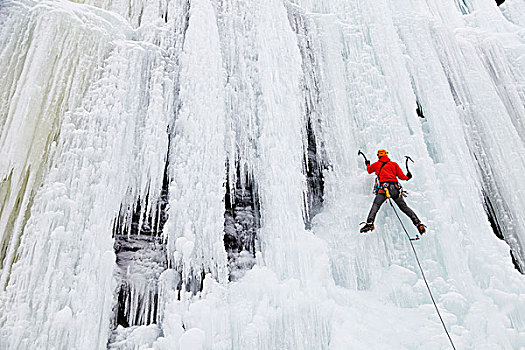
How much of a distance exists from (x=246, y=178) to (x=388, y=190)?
1.63 m

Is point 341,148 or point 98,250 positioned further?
point 341,148


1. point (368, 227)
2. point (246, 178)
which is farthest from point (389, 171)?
point (246, 178)

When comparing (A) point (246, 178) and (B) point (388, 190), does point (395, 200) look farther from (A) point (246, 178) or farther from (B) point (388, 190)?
(A) point (246, 178)

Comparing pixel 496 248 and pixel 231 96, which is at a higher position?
pixel 231 96

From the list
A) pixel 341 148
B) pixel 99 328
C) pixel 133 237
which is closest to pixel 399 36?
pixel 341 148

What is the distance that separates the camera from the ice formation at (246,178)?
11.1ft

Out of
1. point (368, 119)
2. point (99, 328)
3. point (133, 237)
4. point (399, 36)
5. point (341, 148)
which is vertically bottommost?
point (99, 328)

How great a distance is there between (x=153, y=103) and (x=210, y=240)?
1602mm

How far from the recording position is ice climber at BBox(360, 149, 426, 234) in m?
4.10

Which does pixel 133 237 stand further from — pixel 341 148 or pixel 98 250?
pixel 341 148

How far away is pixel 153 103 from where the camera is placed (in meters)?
4.18

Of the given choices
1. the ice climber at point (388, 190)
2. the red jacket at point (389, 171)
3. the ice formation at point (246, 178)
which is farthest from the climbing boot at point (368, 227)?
the red jacket at point (389, 171)

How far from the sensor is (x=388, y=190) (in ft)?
13.5

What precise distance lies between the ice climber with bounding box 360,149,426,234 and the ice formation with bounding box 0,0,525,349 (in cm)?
26
